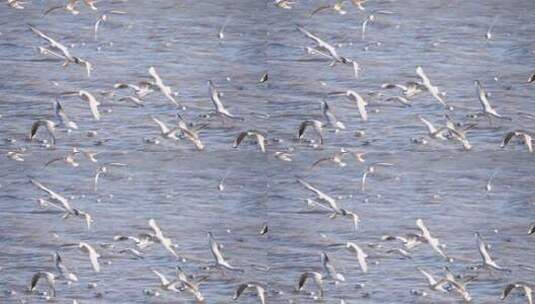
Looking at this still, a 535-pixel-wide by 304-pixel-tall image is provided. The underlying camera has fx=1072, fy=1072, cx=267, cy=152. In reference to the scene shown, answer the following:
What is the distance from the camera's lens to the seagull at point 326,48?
3725 millimetres

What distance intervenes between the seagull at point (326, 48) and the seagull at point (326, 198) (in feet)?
1.43

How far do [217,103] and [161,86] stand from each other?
Result: 0.68ft

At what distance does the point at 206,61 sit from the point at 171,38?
0.15 metres

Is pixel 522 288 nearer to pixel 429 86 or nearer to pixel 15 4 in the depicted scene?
pixel 429 86

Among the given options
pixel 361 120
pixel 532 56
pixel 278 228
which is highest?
pixel 532 56

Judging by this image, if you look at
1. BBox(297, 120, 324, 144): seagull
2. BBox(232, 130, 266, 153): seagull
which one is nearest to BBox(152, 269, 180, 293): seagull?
BBox(232, 130, 266, 153): seagull

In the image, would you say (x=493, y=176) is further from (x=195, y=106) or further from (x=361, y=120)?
(x=195, y=106)

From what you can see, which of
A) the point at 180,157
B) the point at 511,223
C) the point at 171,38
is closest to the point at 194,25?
the point at 171,38

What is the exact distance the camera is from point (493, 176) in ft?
12.2

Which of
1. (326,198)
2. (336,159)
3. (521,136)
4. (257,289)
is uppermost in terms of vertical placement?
(521,136)

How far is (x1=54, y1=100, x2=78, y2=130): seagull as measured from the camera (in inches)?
147

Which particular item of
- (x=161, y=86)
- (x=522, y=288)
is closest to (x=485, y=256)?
(x=522, y=288)

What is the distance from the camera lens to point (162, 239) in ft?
12.3

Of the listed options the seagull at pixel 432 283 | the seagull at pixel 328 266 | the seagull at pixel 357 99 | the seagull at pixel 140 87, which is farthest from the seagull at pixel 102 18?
the seagull at pixel 432 283
